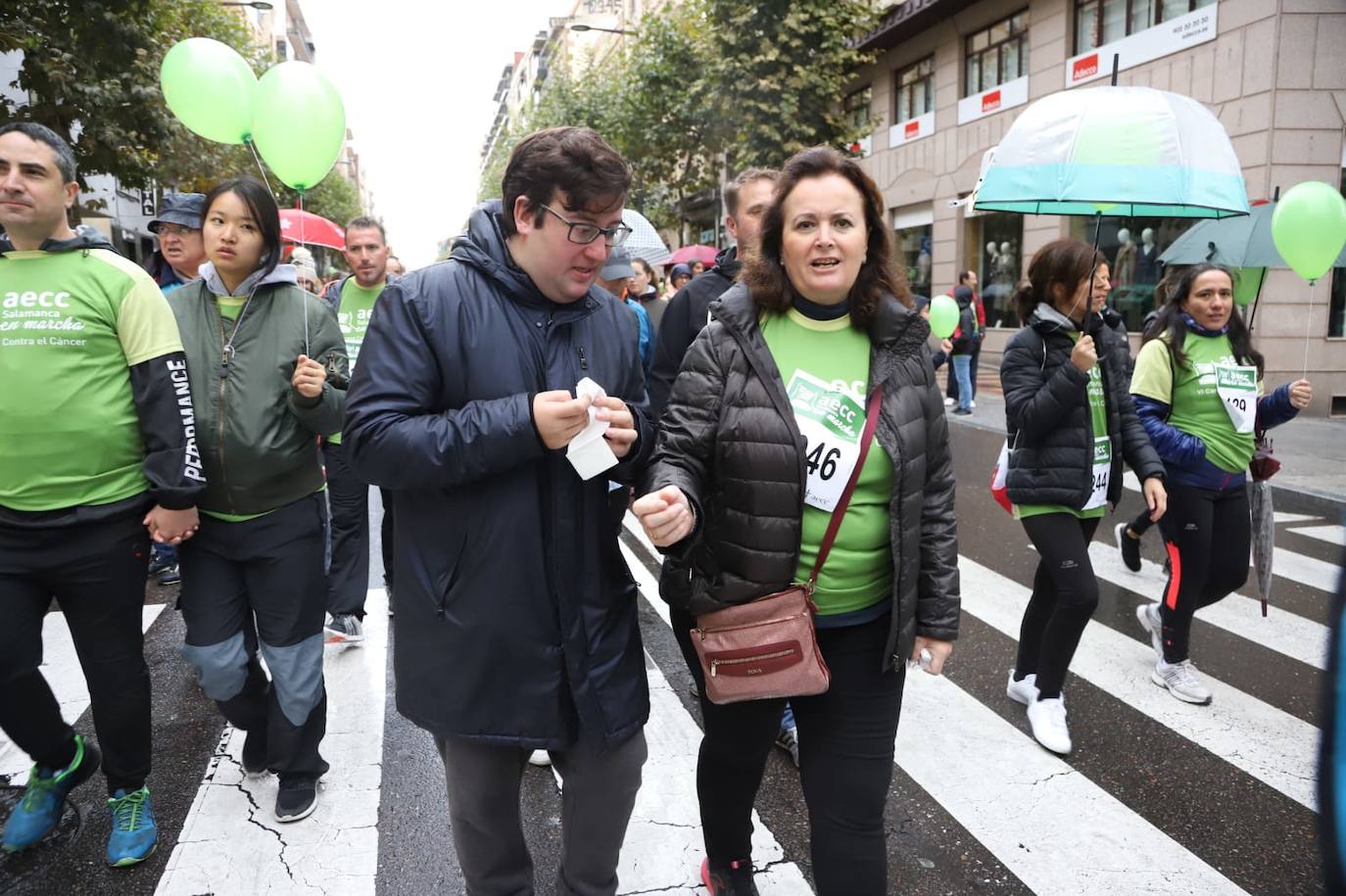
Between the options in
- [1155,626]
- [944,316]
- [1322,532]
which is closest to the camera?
[1155,626]

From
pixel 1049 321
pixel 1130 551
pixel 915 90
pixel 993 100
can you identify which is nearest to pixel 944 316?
pixel 1130 551

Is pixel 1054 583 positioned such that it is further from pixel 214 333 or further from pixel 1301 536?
pixel 1301 536

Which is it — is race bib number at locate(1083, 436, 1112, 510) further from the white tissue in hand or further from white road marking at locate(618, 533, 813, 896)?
the white tissue in hand

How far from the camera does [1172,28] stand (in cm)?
1428

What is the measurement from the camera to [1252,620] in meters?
5.16

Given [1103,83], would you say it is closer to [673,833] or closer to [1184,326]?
[1184,326]

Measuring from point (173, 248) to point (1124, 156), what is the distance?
4858mm

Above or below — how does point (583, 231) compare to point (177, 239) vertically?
below

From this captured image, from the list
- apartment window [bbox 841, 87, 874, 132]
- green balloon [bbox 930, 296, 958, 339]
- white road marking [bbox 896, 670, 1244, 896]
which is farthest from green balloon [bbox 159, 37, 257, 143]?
apartment window [bbox 841, 87, 874, 132]

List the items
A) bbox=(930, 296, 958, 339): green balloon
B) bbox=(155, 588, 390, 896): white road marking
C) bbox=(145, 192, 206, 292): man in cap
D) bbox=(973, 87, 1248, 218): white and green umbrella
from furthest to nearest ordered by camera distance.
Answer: bbox=(930, 296, 958, 339): green balloon < bbox=(145, 192, 206, 292): man in cap < bbox=(973, 87, 1248, 218): white and green umbrella < bbox=(155, 588, 390, 896): white road marking

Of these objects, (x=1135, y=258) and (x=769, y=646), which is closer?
(x=769, y=646)

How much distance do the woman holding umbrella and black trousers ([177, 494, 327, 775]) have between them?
138 inches

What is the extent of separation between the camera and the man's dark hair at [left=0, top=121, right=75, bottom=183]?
2.66 meters

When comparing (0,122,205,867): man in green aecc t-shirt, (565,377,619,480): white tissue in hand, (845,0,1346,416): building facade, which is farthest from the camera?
(845,0,1346,416): building facade
